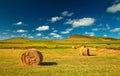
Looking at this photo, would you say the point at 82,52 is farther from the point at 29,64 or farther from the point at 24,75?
the point at 24,75

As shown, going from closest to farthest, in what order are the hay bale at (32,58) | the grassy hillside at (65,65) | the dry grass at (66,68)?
the dry grass at (66,68) → the grassy hillside at (65,65) → the hay bale at (32,58)

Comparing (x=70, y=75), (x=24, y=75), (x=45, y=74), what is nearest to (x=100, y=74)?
(x=70, y=75)

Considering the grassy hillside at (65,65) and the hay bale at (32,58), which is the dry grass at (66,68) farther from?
the hay bale at (32,58)

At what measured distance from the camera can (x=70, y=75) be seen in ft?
44.8

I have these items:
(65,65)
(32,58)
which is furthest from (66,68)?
(32,58)

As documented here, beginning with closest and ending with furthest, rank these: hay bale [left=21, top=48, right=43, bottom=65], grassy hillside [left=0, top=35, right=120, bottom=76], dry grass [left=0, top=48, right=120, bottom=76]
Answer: dry grass [left=0, top=48, right=120, bottom=76] → grassy hillside [left=0, top=35, right=120, bottom=76] → hay bale [left=21, top=48, right=43, bottom=65]

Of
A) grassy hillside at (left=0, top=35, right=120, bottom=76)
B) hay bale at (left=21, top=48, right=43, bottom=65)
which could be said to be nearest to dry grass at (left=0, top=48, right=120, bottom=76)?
grassy hillside at (left=0, top=35, right=120, bottom=76)

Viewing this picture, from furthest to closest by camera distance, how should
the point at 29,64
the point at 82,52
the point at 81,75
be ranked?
the point at 82,52 → the point at 29,64 → the point at 81,75

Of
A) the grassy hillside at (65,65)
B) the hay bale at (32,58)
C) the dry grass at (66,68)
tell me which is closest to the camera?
the dry grass at (66,68)

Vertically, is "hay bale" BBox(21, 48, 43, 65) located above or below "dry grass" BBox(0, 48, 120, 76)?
above

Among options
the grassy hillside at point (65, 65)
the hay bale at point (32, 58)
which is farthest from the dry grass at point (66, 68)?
the hay bale at point (32, 58)

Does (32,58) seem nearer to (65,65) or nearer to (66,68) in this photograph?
(65,65)

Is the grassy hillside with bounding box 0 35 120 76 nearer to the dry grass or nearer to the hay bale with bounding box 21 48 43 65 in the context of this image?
the dry grass

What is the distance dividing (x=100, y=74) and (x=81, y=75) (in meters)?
1.38
